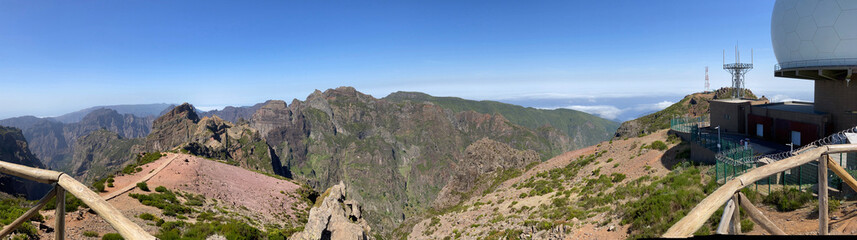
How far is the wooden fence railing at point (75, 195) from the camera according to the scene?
328 cm

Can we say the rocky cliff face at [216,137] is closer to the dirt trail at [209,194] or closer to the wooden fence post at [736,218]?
the dirt trail at [209,194]

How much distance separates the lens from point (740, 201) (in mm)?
3697

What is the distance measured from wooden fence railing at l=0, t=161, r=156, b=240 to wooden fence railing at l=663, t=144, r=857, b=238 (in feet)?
15.4

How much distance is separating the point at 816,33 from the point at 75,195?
113ft

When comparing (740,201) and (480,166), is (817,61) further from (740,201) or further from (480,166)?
(480,166)

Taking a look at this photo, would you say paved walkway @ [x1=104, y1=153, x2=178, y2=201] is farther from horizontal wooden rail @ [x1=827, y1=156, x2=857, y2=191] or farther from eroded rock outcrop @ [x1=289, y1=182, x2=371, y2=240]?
horizontal wooden rail @ [x1=827, y1=156, x2=857, y2=191]

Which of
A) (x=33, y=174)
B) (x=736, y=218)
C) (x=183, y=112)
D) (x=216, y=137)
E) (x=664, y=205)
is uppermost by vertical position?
(x=183, y=112)

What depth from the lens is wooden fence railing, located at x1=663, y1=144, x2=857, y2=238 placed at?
9.64 feet

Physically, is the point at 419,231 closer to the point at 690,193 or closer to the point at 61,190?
the point at 690,193

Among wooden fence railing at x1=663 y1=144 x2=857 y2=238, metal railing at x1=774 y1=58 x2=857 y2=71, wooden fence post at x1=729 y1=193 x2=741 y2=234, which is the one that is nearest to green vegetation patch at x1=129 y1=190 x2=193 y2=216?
wooden fence railing at x1=663 y1=144 x2=857 y2=238

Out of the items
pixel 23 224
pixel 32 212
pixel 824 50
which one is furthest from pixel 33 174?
pixel 824 50

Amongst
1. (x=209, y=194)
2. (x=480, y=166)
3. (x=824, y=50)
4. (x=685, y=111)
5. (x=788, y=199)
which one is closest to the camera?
(x=788, y=199)

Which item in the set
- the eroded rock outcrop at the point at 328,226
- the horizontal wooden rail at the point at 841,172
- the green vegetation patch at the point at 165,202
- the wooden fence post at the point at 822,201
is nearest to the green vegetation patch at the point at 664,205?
the wooden fence post at the point at 822,201

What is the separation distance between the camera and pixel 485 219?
3434cm
